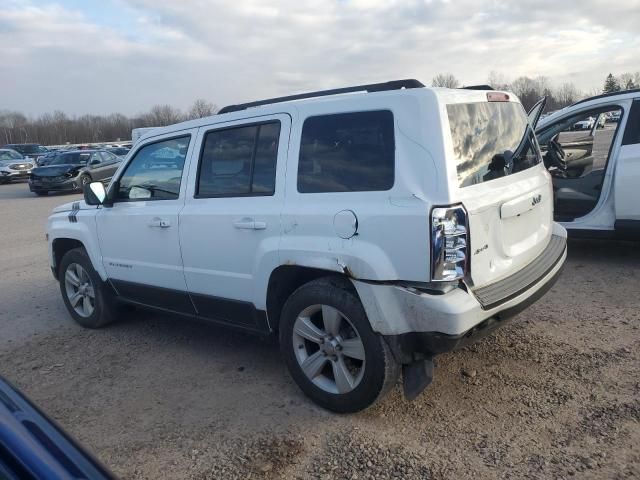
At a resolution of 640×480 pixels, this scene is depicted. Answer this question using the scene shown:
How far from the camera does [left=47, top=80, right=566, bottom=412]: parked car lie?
2.95 meters

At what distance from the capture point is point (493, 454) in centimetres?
291

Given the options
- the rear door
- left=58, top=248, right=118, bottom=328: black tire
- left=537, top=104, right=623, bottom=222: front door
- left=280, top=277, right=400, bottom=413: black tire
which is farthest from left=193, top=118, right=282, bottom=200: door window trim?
left=537, top=104, right=623, bottom=222: front door

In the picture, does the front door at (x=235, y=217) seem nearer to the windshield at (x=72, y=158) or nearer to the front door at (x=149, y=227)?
the front door at (x=149, y=227)

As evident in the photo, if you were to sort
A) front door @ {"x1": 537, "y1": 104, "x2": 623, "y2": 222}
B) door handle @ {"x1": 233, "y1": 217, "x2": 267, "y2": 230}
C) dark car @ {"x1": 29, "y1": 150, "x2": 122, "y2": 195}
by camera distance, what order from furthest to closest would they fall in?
dark car @ {"x1": 29, "y1": 150, "x2": 122, "y2": 195}, front door @ {"x1": 537, "y1": 104, "x2": 623, "y2": 222}, door handle @ {"x1": 233, "y1": 217, "x2": 267, "y2": 230}

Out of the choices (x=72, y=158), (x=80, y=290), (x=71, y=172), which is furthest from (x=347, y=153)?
(x=72, y=158)

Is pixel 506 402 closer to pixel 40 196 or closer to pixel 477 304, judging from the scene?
pixel 477 304

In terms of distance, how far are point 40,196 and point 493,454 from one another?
69.1 ft

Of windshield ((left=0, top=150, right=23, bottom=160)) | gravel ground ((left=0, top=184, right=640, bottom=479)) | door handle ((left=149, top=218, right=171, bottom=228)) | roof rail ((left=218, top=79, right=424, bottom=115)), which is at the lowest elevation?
gravel ground ((left=0, top=184, right=640, bottom=479))

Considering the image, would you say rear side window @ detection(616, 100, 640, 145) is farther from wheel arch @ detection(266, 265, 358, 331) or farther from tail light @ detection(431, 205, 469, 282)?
wheel arch @ detection(266, 265, 358, 331)

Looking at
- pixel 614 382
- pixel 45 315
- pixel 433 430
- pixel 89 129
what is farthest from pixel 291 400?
pixel 89 129

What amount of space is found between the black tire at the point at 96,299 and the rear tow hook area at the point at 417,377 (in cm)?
316

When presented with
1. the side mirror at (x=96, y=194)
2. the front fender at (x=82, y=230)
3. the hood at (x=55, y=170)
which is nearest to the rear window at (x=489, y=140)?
the side mirror at (x=96, y=194)

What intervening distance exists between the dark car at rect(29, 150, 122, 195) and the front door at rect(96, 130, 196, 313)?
50.6 ft

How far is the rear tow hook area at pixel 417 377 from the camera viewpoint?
3117mm
